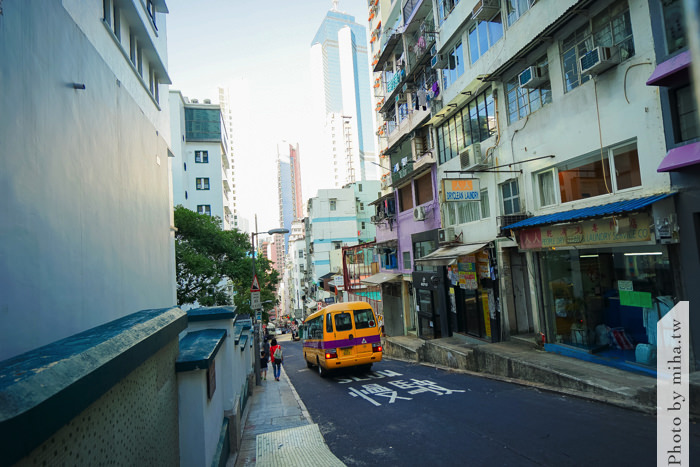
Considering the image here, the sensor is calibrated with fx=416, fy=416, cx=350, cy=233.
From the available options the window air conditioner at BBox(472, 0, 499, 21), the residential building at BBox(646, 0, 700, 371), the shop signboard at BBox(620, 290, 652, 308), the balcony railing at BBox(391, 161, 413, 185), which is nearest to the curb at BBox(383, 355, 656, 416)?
the residential building at BBox(646, 0, 700, 371)

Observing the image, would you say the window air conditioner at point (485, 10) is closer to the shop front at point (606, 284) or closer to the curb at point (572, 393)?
the shop front at point (606, 284)

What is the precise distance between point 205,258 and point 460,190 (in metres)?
16.2

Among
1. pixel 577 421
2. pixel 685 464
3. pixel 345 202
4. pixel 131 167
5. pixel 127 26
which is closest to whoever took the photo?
pixel 685 464

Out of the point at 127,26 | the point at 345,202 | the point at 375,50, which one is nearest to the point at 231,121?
the point at 345,202

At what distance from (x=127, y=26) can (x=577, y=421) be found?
15201mm

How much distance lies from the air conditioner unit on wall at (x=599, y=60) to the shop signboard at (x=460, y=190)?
586 cm

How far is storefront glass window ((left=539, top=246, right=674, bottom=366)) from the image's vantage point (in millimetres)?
9766

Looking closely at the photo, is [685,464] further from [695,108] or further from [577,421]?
[695,108]

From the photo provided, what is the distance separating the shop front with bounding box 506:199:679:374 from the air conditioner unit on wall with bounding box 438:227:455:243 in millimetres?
5958

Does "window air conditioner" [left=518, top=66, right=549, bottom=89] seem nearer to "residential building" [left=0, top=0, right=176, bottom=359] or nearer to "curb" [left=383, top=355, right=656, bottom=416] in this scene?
"curb" [left=383, top=355, right=656, bottom=416]

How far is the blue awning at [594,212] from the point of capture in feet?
30.1

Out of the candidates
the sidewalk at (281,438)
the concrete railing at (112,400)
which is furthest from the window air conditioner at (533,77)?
the concrete railing at (112,400)

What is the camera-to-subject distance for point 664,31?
30.1ft

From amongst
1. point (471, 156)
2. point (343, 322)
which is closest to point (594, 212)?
point (471, 156)
